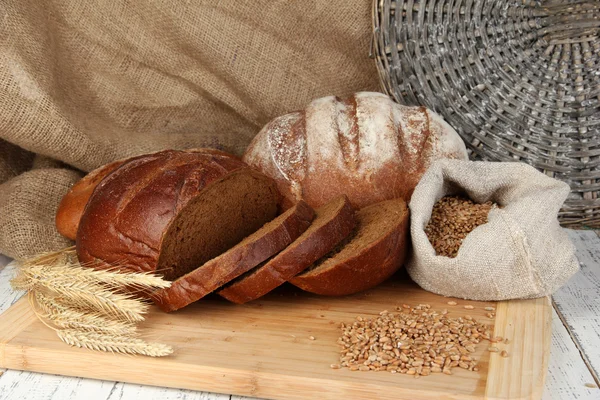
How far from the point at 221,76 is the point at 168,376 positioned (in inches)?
68.1

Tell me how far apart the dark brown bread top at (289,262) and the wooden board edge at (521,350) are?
0.57 m

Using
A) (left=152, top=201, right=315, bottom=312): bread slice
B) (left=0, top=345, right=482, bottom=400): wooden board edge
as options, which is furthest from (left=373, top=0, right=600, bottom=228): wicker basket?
(left=0, top=345, right=482, bottom=400): wooden board edge

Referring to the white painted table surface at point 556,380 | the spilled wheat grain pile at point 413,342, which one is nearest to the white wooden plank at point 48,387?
the white painted table surface at point 556,380

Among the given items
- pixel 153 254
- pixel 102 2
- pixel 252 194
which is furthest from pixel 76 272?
pixel 102 2

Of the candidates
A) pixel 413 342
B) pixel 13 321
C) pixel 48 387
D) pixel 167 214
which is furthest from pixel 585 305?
pixel 13 321

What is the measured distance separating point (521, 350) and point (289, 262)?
706 millimetres

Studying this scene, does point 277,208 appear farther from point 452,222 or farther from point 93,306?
point 93,306

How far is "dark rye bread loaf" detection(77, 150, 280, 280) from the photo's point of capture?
2.16 metres

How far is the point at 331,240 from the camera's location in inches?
84.6

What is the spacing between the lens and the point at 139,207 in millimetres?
2188

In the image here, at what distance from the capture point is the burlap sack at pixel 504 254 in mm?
2154

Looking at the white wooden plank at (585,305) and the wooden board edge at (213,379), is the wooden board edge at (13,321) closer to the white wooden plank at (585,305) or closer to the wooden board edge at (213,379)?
the wooden board edge at (213,379)

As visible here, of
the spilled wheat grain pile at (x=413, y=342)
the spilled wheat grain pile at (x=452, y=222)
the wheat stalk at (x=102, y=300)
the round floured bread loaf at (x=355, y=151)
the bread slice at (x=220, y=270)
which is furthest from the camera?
the round floured bread loaf at (x=355, y=151)

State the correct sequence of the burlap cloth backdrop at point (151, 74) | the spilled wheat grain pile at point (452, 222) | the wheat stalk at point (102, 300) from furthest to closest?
the burlap cloth backdrop at point (151, 74) < the spilled wheat grain pile at point (452, 222) < the wheat stalk at point (102, 300)
